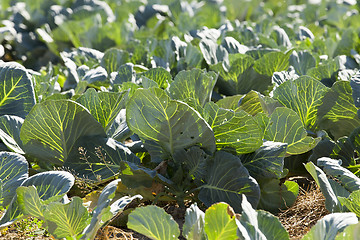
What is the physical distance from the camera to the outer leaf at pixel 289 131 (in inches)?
80.9

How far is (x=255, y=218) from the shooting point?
62.2 inches

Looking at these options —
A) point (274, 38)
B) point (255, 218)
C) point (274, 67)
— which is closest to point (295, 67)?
point (274, 67)

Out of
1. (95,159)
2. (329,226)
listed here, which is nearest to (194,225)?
(329,226)

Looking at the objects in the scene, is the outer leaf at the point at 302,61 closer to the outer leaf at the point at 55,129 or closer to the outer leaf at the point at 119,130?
the outer leaf at the point at 119,130

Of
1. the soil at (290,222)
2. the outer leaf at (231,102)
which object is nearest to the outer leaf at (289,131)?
the soil at (290,222)

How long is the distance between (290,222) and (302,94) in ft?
2.00

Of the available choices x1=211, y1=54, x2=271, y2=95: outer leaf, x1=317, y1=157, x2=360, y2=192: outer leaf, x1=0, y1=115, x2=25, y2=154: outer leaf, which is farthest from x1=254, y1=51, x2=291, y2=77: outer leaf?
x1=0, y1=115, x2=25, y2=154: outer leaf

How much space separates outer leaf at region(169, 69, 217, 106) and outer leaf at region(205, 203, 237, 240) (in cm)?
73

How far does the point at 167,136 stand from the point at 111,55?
136cm

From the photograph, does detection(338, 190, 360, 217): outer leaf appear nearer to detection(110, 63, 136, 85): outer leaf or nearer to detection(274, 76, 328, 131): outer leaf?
detection(274, 76, 328, 131): outer leaf

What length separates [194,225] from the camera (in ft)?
5.20

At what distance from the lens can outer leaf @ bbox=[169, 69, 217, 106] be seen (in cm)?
221

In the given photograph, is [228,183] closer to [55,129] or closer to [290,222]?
[290,222]

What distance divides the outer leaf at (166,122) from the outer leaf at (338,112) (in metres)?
0.65
